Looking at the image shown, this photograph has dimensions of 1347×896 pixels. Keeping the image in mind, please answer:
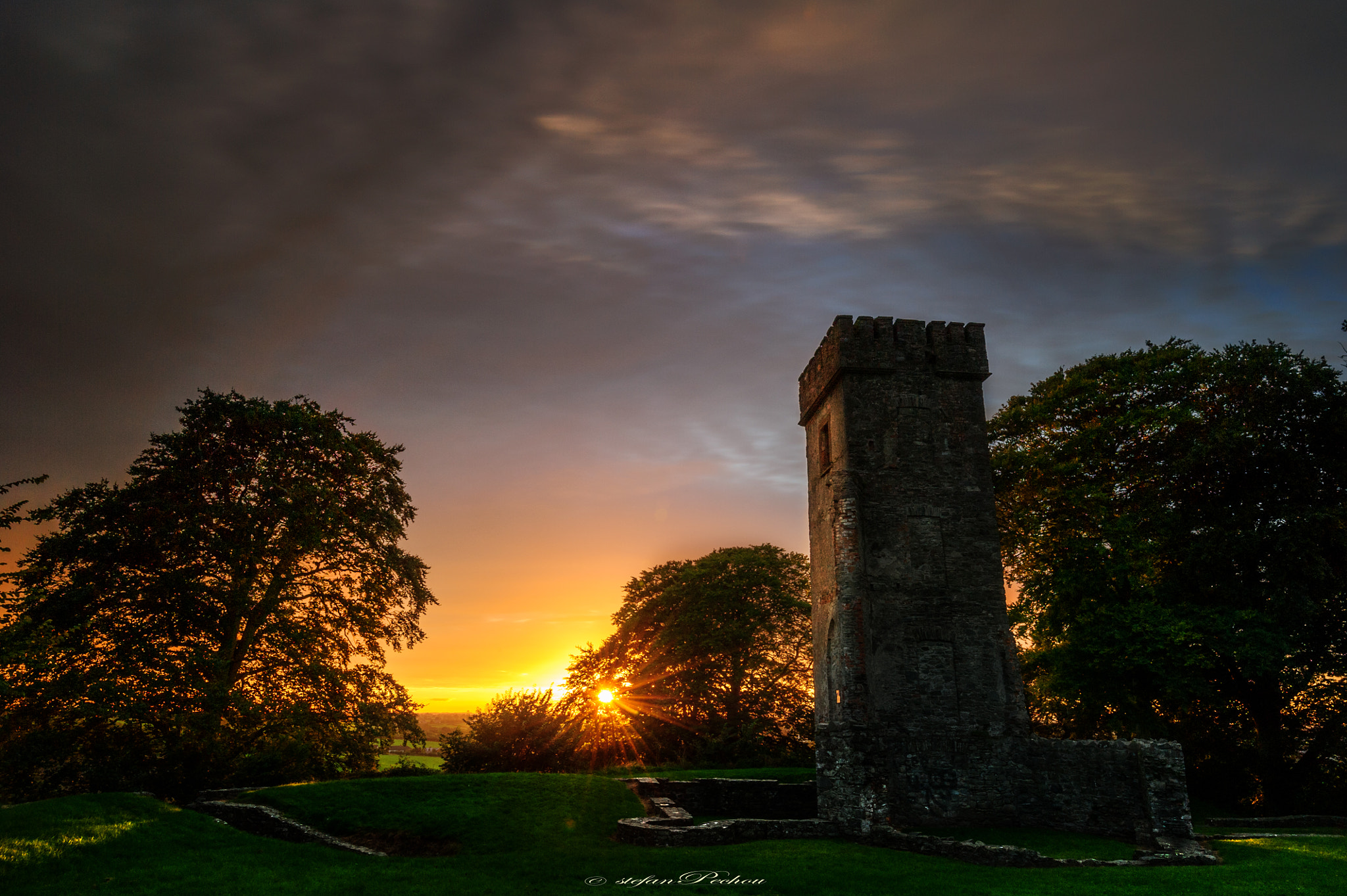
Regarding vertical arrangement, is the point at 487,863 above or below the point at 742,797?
above

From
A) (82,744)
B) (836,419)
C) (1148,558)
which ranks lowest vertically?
(82,744)

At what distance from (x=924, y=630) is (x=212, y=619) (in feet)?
73.9

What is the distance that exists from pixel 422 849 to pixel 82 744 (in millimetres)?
13034

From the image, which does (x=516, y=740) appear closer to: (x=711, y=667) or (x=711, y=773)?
(x=711, y=773)

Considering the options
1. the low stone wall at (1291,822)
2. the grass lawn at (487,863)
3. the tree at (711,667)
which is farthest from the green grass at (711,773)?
the low stone wall at (1291,822)

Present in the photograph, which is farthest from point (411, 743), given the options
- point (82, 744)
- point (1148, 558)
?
point (1148, 558)

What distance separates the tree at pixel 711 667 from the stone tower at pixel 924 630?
11.5 meters

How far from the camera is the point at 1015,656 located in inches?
854

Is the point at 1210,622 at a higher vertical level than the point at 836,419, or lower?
lower

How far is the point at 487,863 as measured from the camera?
14719 mm

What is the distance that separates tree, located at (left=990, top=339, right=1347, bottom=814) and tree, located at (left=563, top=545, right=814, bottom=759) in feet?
40.3

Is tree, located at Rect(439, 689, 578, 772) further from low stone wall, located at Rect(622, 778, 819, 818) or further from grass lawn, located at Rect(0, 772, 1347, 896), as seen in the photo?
grass lawn, located at Rect(0, 772, 1347, 896)

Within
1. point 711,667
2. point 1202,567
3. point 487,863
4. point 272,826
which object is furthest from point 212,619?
point 1202,567

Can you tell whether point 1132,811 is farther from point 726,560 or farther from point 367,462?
point 367,462
